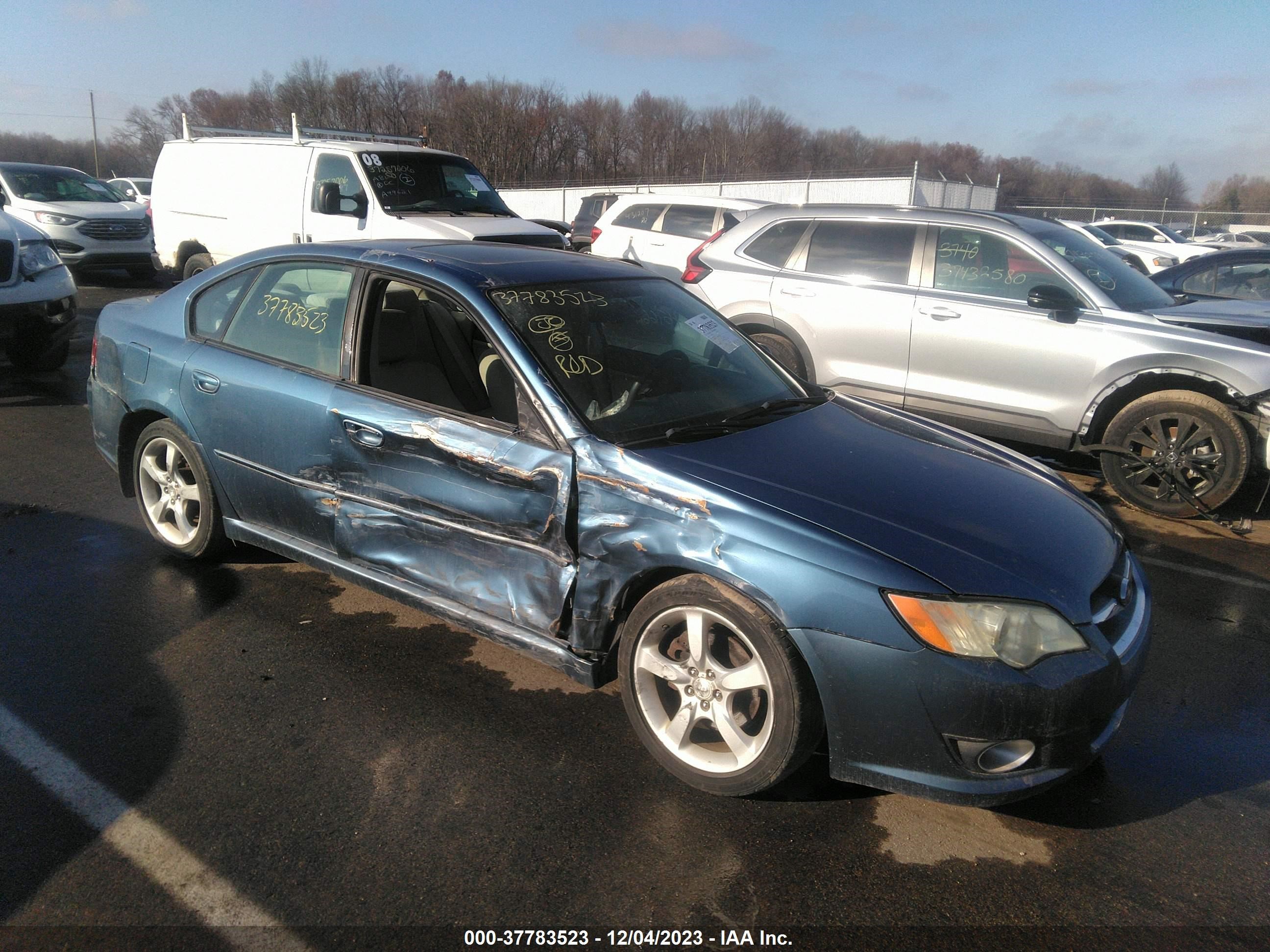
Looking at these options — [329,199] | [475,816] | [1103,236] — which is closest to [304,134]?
[329,199]

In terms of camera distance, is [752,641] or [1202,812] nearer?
[752,641]

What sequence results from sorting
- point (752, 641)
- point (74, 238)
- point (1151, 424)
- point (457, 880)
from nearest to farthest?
point (457, 880) < point (752, 641) < point (1151, 424) < point (74, 238)

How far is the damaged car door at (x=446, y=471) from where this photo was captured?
321 centimetres

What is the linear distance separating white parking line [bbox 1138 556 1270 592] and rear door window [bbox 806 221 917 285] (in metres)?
2.65

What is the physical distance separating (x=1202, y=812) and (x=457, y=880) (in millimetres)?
2315

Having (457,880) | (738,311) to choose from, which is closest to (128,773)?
(457,880)

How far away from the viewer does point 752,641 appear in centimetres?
278

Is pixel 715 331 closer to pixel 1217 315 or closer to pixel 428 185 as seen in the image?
pixel 1217 315

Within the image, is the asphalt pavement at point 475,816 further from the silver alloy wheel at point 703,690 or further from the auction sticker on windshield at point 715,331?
the auction sticker on windshield at point 715,331

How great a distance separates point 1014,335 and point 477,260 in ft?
13.0

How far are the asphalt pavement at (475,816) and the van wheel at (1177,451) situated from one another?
1.75 meters

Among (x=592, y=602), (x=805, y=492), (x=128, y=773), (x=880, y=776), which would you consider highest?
(x=805, y=492)

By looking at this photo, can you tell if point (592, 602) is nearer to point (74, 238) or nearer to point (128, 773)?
point (128, 773)

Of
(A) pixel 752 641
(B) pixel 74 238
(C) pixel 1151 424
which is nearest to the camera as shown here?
(A) pixel 752 641
